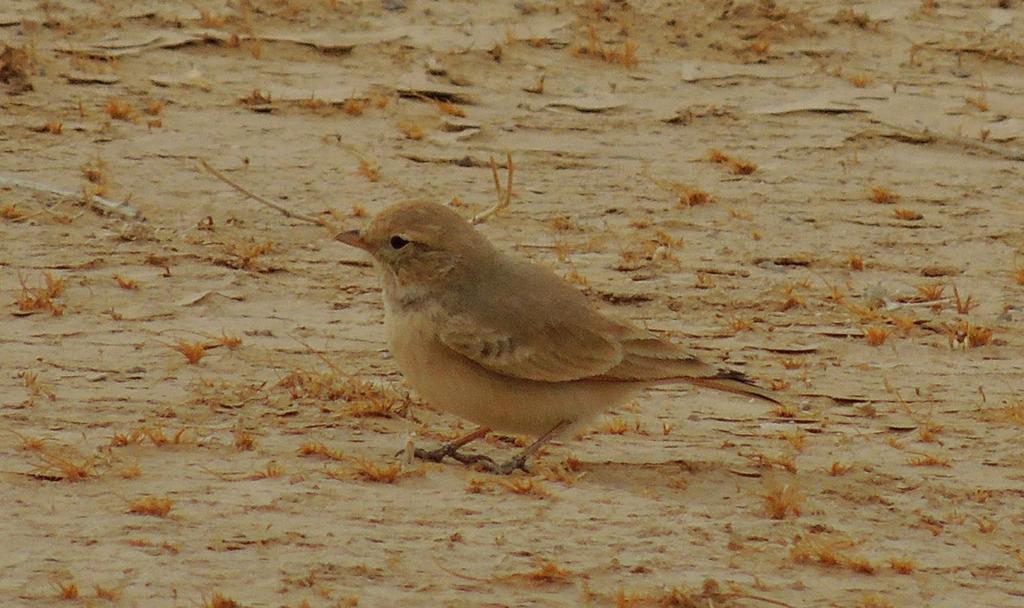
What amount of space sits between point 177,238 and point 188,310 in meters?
0.92

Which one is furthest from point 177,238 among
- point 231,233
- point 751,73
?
point 751,73

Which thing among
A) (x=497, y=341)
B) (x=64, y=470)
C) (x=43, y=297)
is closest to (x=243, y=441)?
(x=64, y=470)

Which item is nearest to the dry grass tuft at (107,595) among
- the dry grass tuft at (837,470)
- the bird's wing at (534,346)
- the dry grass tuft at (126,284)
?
the bird's wing at (534,346)

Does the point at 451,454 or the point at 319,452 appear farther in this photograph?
the point at 451,454

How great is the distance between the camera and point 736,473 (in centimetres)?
692

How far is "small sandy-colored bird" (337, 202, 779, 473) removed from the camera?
22.7ft

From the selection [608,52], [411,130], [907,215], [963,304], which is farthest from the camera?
[608,52]

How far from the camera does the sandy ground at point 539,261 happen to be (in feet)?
19.7

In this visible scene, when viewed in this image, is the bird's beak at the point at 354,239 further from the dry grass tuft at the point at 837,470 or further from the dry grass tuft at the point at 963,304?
the dry grass tuft at the point at 963,304

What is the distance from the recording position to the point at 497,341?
6.93 m

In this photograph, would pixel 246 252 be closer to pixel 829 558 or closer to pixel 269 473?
pixel 269 473

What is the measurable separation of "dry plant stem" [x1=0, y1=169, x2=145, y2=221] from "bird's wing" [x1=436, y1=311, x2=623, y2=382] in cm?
305

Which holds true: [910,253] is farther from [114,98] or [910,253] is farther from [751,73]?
[114,98]

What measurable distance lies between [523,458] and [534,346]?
39cm
